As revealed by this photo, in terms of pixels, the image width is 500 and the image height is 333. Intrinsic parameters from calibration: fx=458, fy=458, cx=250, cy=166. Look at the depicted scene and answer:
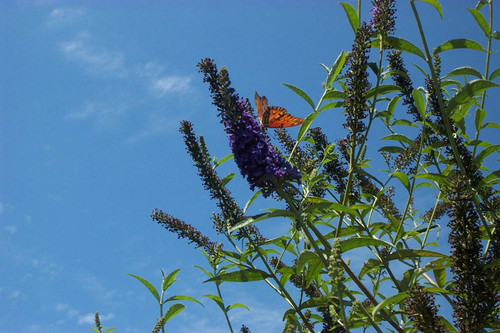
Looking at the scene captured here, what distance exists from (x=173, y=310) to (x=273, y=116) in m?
1.95

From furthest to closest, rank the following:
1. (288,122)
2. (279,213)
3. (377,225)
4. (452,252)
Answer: (288,122)
(377,225)
(279,213)
(452,252)

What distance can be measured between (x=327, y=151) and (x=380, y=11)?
1176 mm

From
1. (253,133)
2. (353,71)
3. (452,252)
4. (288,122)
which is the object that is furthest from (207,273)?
(452,252)

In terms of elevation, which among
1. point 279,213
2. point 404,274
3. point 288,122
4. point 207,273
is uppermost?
point 288,122

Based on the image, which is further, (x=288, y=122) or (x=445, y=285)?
(x=288, y=122)

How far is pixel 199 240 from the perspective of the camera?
157 inches

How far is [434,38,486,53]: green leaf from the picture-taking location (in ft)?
11.8

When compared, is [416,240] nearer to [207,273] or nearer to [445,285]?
[445,285]

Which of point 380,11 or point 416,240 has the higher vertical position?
point 380,11

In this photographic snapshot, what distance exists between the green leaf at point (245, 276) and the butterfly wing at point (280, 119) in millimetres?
1401

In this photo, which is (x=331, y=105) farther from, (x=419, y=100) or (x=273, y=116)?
(x=419, y=100)

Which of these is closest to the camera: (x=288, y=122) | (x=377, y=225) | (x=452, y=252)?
(x=452, y=252)

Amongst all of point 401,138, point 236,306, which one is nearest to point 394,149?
point 401,138

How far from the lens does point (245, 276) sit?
3.38 metres
